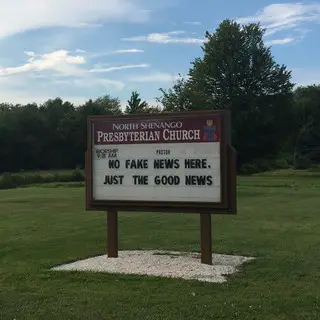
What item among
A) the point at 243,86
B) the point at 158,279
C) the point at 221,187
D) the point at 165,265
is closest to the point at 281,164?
the point at 243,86

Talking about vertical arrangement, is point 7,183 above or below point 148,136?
below

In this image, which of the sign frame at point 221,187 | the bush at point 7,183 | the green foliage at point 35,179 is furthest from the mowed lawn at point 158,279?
the green foliage at point 35,179

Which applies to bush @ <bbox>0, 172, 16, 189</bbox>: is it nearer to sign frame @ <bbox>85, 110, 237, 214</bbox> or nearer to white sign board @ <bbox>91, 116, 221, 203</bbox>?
white sign board @ <bbox>91, 116, 221, 203</bbox>

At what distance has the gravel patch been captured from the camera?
860cm

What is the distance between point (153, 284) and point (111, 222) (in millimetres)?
2585

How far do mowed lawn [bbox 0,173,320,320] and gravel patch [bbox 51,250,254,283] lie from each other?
1.05 ft

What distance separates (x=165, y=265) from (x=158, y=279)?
103 cm

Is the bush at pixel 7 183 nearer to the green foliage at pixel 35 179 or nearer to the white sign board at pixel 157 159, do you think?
the green foliage at pixel 35 179

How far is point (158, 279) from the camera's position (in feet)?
27.1

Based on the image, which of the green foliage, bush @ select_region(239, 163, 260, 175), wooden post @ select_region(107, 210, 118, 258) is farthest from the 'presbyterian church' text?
bush @ select_region(239, 163, 260, 175)

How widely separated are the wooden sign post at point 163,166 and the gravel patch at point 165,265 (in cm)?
34

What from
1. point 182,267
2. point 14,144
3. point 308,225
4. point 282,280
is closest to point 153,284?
point 182,267

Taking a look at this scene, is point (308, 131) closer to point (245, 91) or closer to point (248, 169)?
point (248, 169)

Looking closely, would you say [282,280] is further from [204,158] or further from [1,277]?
[1,277]
